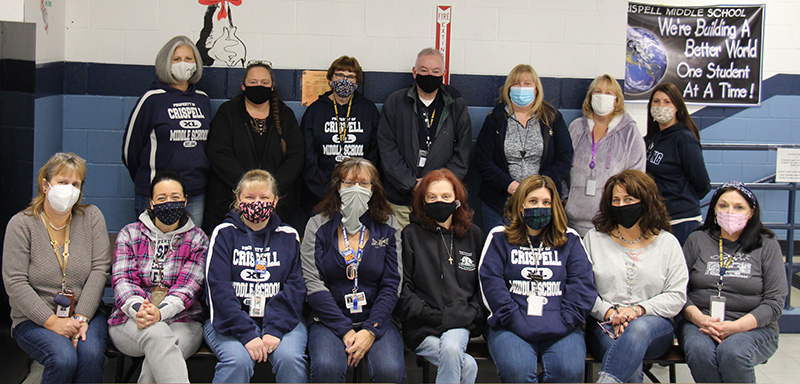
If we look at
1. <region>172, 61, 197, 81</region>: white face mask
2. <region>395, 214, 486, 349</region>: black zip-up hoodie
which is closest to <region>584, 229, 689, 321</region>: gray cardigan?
<region>395, 214, 486, 349</region>: black zip-up hoodie

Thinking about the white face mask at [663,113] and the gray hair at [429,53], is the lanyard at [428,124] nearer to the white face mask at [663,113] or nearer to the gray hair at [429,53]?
the gray hair at [429,53]

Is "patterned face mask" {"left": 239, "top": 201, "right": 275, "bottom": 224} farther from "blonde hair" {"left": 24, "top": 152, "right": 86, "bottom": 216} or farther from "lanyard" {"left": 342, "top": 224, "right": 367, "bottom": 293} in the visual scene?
"blonde hair" {"left": 24, "top": 152, "right": 86, "bottom": 216}

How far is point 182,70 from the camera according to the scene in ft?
12.6

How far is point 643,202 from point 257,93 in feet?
7.14

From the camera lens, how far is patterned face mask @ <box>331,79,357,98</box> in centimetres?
396

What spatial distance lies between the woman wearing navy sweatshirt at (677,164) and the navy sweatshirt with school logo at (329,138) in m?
1.70

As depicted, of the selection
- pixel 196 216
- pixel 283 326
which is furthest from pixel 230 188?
pixel 283 326

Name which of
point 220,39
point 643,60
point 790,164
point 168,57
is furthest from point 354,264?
point 643,60

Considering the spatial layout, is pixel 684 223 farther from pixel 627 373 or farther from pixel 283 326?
pixel 283 326

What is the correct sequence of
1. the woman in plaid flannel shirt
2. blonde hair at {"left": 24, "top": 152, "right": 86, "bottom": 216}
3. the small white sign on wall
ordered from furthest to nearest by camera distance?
the small white sign on wall
blonde hair at {"left": 24, "top": 152, "right": 86, "bottom": 216}
the woman in plaid flannel shirt

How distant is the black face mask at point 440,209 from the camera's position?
10.6ft

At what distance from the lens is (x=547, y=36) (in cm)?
441

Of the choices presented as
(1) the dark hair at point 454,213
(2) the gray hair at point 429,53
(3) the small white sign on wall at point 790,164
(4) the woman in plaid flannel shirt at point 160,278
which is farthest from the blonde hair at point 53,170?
(3) the small white sign on wall at point 790,164

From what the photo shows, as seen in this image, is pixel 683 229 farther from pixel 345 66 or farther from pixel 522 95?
pixel 345 66
